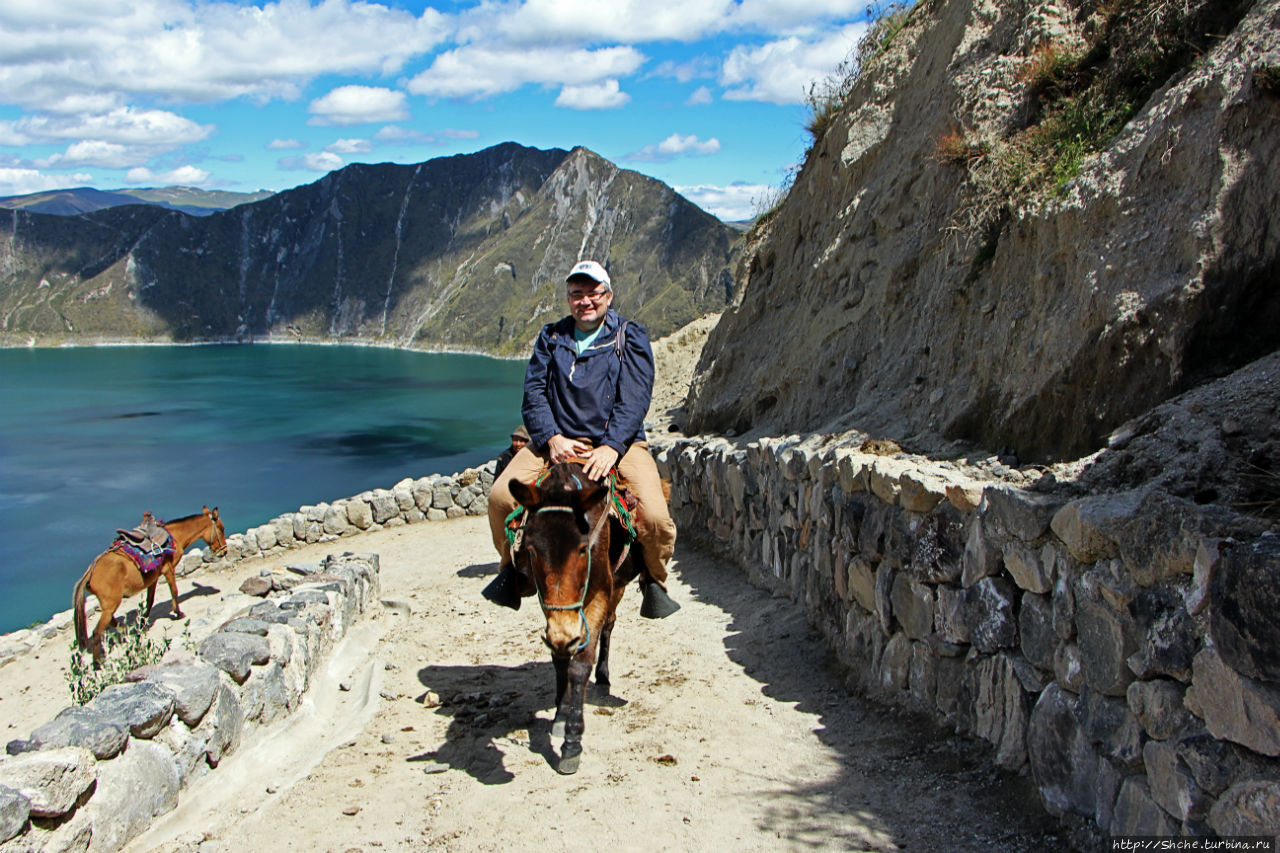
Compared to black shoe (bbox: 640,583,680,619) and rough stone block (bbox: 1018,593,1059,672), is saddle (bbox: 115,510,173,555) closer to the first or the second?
black shoe (bbox: 640,583,680,619)

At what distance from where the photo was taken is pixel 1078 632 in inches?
135

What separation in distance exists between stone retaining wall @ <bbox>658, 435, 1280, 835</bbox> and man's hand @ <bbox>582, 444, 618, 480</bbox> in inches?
62.4

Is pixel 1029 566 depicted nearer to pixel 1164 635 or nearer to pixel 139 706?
pixel 1164 635

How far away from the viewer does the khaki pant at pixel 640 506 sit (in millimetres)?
5371

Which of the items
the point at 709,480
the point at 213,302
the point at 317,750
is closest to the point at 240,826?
the point at 317,750

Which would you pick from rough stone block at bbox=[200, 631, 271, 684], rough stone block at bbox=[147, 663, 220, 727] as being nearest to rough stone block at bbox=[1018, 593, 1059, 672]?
rough stone block at bbox=[147, 663, 220, 727]

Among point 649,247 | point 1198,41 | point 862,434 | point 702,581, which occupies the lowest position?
point 702,581

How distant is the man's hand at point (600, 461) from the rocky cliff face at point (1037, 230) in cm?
233

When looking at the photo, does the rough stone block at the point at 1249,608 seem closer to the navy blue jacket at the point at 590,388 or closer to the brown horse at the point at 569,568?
the brown horse at the point at 569,568

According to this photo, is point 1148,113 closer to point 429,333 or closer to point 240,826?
point 240,826

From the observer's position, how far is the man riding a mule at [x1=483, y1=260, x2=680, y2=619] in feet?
17.4

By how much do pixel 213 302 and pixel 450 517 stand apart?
162313 millimetres

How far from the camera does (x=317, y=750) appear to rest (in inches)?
217

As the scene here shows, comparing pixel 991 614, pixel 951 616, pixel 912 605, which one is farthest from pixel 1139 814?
pixel 912 605
